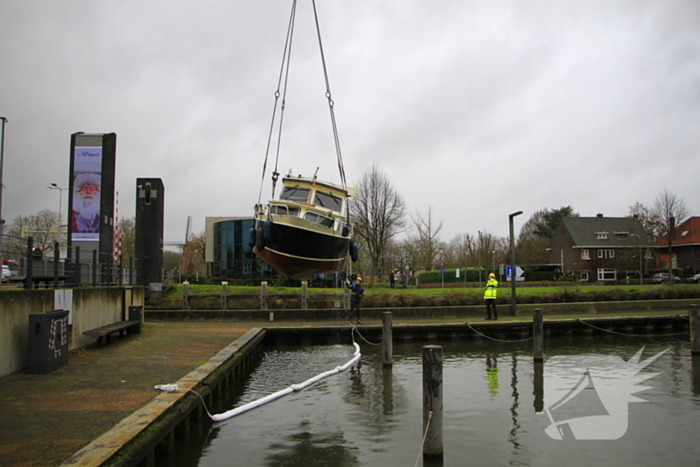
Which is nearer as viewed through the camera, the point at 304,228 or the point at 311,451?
the point at 311,451

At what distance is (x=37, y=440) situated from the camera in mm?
5555

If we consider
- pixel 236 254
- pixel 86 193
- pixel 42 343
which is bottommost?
pixel 42 343

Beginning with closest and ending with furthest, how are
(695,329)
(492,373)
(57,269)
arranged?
(57,269)
(492,373)
(695,329)

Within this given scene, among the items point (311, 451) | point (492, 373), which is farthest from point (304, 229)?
point (311, 451)

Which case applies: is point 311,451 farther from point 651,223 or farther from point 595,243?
point 595,243

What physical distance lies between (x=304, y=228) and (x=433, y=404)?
586 inches

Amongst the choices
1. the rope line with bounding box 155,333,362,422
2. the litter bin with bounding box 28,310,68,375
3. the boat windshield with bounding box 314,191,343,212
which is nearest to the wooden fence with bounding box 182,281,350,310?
the boat windshield with bounding box 314,191,343,212

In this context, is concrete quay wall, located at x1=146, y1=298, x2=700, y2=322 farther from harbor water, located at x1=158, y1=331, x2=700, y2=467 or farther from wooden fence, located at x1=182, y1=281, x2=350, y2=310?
harbor water, located at x1=158, y1=331, x2=700, y2=467

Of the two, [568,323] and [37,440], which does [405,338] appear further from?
[37,440]

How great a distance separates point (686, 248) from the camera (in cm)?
6719

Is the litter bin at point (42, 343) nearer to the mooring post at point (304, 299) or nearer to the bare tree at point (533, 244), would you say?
the mooring post at point (304, 299)

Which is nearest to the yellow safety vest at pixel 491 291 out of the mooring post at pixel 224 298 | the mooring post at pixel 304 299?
the mooring post at pixel 304 299

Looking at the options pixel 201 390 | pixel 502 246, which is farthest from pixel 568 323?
pixel 502 246

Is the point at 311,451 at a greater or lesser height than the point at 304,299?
lesser
